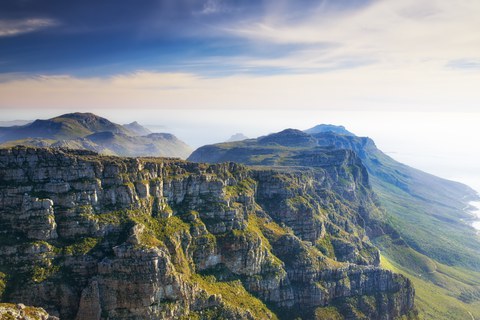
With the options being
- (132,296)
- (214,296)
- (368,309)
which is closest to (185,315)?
(214,296)

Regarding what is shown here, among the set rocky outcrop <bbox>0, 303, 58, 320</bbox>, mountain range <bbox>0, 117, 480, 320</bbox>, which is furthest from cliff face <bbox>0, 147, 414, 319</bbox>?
rocky outcrop <bbox>0, 303, 58, 320</bbox>

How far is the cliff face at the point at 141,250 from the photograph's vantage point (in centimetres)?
12488

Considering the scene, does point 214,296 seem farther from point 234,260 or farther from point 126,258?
point 126,258

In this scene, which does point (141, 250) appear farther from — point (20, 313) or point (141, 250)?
point (20, 313)

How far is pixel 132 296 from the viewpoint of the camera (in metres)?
129

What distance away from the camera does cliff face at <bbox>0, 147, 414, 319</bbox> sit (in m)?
125

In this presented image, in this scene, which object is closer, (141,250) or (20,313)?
(20,313)

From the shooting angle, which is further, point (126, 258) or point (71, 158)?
point (71, 158)

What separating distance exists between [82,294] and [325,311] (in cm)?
11548

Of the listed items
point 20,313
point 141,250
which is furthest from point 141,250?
point 20,313

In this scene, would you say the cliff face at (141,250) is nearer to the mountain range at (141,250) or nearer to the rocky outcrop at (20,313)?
the mountain range at (141,250)

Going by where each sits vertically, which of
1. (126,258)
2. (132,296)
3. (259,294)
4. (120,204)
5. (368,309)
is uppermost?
(120,204)

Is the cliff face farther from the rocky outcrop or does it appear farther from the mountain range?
the rocky outcrop

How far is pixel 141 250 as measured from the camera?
433 feet
